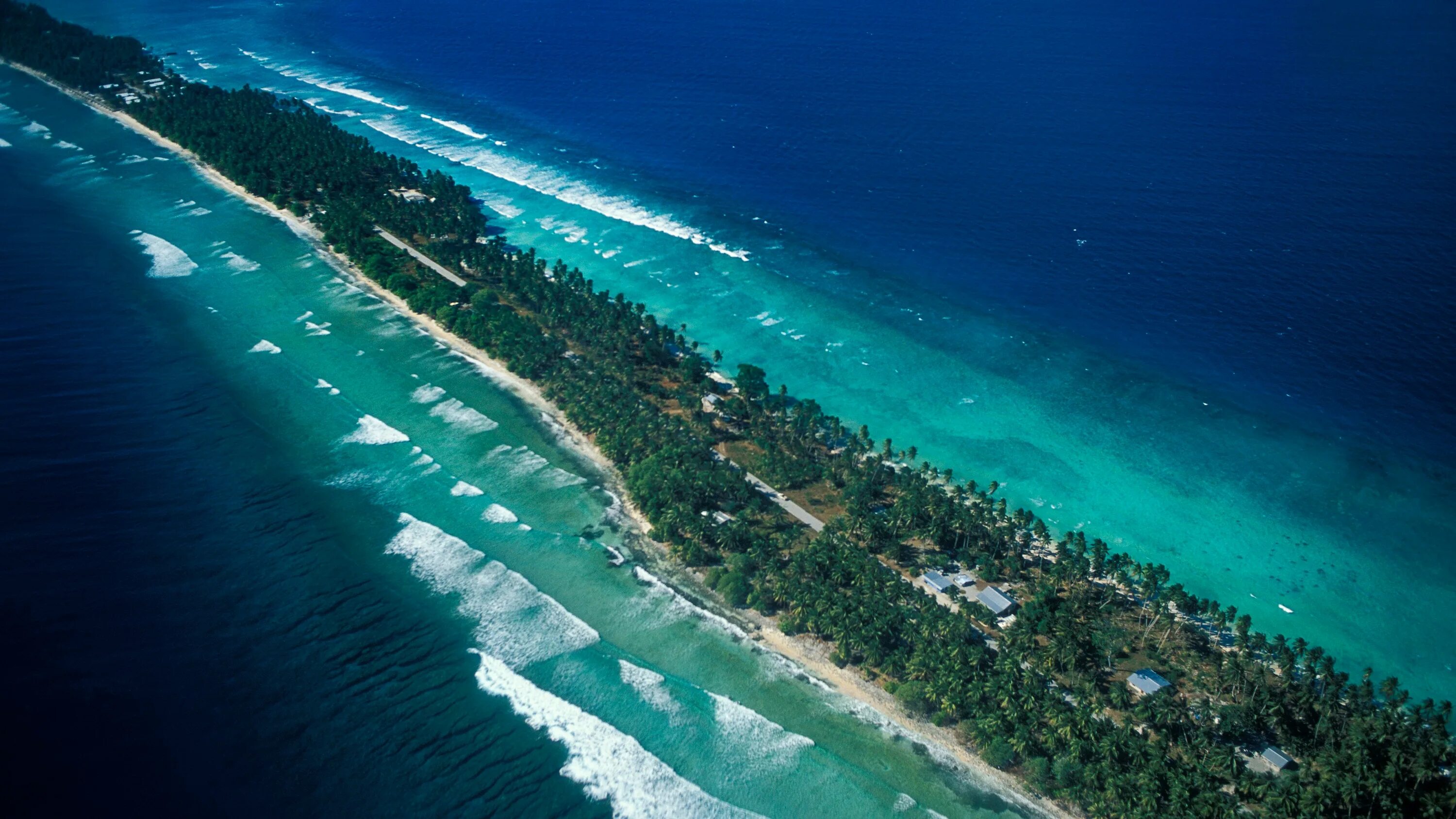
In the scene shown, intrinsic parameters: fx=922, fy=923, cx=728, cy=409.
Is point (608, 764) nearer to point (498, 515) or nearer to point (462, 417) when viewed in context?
point (498, 515)

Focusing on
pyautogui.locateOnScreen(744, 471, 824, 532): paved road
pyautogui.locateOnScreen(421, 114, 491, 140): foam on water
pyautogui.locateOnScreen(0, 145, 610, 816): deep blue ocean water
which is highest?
pyautogui.locateOnScreen(421, 114, 491, 140): foam on water

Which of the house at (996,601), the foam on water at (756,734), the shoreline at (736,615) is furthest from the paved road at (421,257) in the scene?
the house at (996,601)

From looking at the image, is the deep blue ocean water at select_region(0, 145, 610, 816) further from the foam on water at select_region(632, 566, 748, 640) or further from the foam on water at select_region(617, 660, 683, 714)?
the foam on water at select_region(632, 566, 748, 640)

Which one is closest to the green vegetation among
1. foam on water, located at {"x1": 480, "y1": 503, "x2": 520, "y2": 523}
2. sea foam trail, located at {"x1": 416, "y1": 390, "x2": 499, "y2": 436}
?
sea foam trail, located at {"x1": 416, "y1": 390, "x2": 499, "y2": 436}

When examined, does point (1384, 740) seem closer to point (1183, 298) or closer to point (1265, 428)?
point (1265, 428)

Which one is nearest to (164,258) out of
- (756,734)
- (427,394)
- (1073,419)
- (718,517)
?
(427,394)

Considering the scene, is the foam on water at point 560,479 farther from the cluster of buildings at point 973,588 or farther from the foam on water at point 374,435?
the cluster of buildings at point 973,588
